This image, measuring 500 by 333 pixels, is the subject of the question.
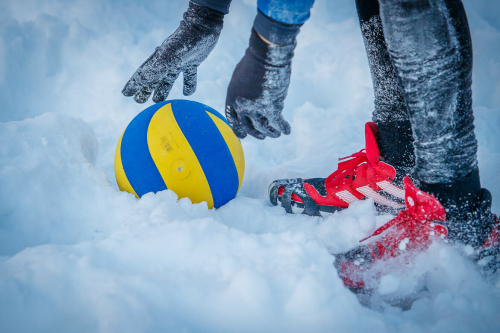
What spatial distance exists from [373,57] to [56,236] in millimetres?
1736

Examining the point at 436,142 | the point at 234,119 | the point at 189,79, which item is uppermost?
the point at 189,79

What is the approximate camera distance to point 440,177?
1.03 meters

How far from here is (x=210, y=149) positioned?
1.52 m

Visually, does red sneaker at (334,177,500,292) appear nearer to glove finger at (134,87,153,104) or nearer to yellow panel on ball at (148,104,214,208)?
yellow panel on ball at (148,104,214,208)

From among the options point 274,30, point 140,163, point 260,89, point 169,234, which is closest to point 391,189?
point 260,89

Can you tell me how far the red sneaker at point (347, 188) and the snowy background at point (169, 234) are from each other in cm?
10

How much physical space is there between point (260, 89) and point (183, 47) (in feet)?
2.50

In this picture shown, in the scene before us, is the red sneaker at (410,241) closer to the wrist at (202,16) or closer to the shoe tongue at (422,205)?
the shoe tongue at (422,205)

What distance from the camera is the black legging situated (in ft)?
2.97

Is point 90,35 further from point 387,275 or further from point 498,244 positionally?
point 498,244

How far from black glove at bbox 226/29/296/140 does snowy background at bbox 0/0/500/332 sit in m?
0.48

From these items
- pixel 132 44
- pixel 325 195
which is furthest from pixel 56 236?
pixel 132 44

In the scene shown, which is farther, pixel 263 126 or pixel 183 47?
pixel 183 47

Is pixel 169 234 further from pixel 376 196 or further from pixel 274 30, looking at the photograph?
pixel 376 196
